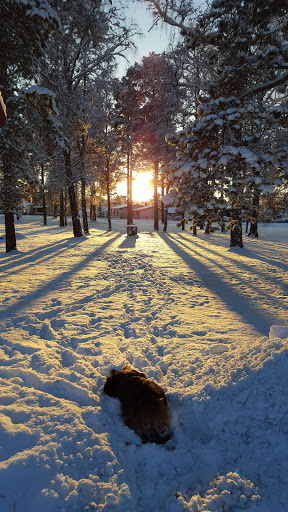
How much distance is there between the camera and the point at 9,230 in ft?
34.3

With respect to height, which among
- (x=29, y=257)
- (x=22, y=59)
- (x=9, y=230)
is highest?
(x=22, y=59)

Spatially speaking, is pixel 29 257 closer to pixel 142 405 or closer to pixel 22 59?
pixel 22 59

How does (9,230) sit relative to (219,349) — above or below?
above

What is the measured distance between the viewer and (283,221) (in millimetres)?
43344

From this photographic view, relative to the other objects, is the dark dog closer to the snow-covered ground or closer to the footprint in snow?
the snow-covered ground

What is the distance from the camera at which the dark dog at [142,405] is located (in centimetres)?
251

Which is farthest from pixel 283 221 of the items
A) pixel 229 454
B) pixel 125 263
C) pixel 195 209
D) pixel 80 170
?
pixel 229 454

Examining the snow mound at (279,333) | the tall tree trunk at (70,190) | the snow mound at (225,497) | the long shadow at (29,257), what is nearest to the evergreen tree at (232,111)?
the snow mound at (279,333)

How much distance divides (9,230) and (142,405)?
10105mm

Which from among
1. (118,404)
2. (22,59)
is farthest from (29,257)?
(118,404)

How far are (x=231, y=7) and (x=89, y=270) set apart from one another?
738 centimetres

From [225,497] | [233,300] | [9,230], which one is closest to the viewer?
[225,497]

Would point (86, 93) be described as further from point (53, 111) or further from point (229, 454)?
point (229, 454)

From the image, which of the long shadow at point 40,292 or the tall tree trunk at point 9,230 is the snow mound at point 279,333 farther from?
the tall tree trunk at point 9,230
